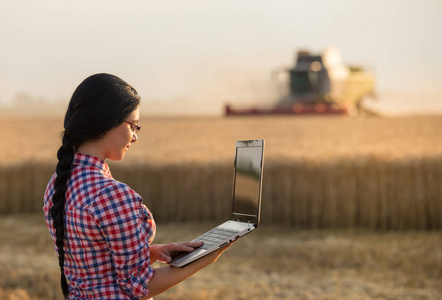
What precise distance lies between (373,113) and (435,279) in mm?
21413

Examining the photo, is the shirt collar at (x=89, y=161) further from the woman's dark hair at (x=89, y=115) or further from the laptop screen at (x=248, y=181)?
the laptop screen at (x=248, y=181)

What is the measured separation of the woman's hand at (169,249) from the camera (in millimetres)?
1706

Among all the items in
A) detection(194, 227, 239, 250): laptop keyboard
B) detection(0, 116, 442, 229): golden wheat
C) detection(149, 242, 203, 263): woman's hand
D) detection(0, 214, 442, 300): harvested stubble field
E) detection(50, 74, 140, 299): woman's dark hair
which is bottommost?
detection(0, 214, 442, 300): harvested stubble field

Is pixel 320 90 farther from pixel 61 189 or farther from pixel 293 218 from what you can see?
pixel 61 189

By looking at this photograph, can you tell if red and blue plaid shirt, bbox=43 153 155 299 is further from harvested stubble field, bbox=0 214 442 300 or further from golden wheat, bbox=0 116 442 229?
golden wheat, bbox=0 116 442 229

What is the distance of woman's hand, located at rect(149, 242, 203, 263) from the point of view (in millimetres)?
1706

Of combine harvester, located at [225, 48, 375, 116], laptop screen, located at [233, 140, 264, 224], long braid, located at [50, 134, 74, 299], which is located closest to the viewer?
long braid, located at [50, 134, 74, 299]

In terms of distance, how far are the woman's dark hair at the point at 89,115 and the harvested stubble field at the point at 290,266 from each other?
3373 mm

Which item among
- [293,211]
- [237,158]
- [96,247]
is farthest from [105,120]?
[293,211]

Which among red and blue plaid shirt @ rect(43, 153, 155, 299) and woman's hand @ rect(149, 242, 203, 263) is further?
woman's hand @ rect(149, 242, 203, 263)

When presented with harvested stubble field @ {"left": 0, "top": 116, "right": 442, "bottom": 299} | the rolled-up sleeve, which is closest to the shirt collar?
the rolled-up sleeve

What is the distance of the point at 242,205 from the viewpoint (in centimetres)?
185

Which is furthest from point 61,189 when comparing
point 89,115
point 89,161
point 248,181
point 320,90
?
point 320,90

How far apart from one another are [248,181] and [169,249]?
295 millimetres
